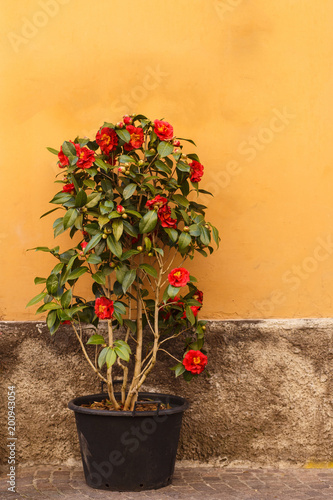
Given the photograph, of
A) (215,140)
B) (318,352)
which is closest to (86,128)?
(215,140)

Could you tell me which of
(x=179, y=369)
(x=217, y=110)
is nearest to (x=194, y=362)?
(x=179, y=369)

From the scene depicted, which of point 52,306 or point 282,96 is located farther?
point 282,96

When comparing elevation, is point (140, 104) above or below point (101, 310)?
above

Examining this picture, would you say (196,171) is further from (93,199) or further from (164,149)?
(93,199)

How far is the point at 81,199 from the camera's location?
10.9 feet

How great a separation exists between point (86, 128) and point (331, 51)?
5.36 feet

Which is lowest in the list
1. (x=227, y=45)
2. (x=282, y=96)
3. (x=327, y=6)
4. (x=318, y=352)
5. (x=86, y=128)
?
(x=318, y=352)

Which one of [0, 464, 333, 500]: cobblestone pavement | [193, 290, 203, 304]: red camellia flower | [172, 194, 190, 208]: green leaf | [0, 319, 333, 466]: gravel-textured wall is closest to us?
[0, 464, 333, 500]: cobblestone pavement

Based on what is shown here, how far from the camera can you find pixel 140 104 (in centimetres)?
388

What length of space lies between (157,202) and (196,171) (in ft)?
1.20

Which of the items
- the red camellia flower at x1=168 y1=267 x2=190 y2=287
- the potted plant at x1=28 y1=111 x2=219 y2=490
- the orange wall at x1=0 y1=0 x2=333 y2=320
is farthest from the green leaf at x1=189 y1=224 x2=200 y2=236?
the orange wall at x1=0 y1=0 x2=333 y2=320

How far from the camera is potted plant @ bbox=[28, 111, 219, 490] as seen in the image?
329 centimetres

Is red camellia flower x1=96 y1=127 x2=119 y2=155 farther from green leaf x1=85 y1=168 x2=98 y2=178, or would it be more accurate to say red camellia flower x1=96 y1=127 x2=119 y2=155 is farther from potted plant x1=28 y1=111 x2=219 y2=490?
green leaf x1=85 y1=168 x2=98 y2=178

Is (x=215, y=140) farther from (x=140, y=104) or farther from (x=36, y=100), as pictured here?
(x=36, y=100)
